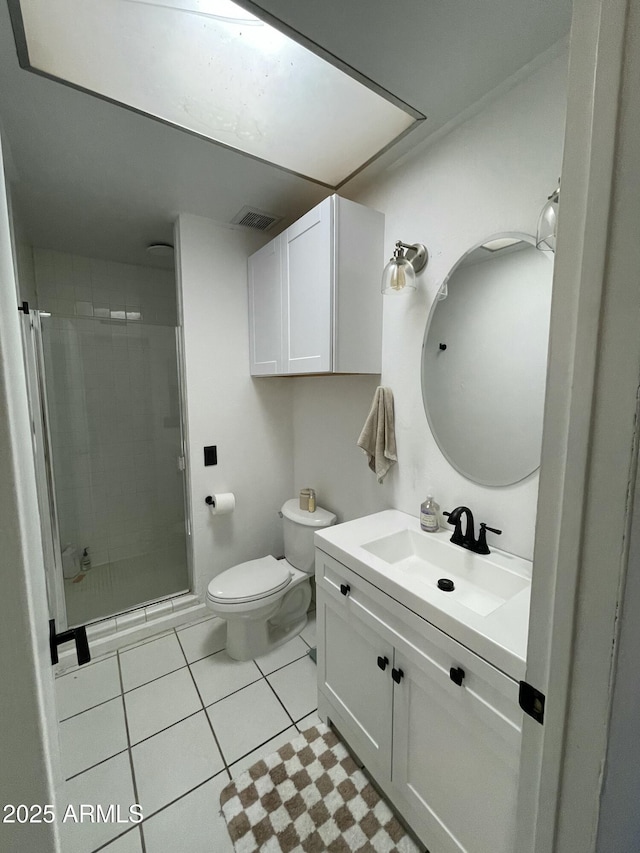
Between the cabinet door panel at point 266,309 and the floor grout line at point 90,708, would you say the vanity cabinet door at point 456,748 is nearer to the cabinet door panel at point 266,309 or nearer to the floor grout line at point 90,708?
the floor grout line at point 90,708

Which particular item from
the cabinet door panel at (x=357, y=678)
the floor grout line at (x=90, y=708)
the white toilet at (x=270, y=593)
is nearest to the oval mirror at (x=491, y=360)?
the cabinet door panel at (x=357, y=678)

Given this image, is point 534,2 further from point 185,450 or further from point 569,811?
point 185,450

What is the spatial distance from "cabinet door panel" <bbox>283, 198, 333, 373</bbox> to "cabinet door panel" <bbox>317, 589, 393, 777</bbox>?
1.04 metres

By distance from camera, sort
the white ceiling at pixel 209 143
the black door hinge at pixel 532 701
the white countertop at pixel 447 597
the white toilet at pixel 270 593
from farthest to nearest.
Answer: the white toilet at pixel 270 593 < the white ceiling at pixel 209 143 < the white countertop at pixel 447 597 < the black door hinge at pixel 532 701

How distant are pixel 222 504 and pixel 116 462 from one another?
1.01 meters

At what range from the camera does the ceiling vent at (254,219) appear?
1.90 metres

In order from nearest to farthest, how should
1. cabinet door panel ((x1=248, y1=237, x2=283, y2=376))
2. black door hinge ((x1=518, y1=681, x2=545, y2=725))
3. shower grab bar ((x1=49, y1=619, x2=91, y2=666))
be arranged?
black door hinge ((x1=518, y1=681, x2=545, y2=725)) → shower grab bar ((x1=49, y1=619, x2=91, y2=666)) → cabinet door panel ((x1=248, y1=237, x2=283, y2=376))

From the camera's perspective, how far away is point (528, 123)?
1.07m

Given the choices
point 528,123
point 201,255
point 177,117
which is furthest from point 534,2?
point 201,255

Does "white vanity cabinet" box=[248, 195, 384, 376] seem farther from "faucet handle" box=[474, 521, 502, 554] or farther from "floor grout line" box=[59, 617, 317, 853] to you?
"floor grout line" box=[59, 617, 317, 853]

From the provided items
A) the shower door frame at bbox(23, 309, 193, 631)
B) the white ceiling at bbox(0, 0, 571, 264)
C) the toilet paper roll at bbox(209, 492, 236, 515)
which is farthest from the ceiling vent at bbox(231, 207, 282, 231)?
the toilet paper roll at bbox(209, 492, 236, 515)

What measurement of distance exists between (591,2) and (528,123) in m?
0.89

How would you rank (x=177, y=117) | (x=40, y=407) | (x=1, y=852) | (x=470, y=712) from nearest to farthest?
(x=1, y=852)
(x=470, y=712)
(x=177, y=117)
(x=40, y=407)

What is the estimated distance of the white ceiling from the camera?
87cm
